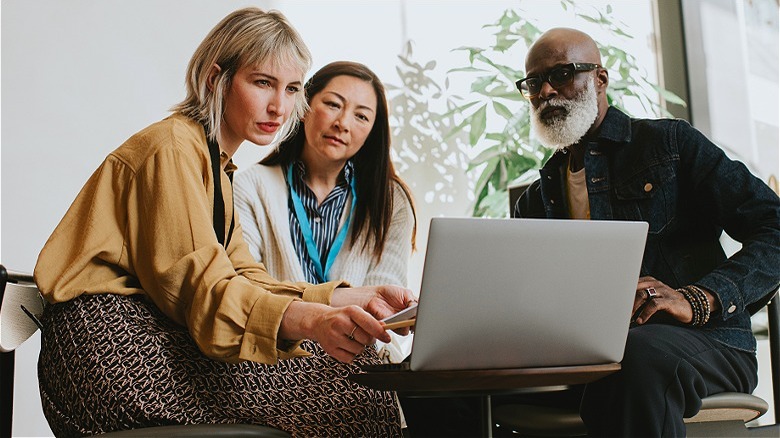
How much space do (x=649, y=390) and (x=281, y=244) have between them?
47.8 inches

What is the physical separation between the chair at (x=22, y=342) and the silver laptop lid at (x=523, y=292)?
1.14ft

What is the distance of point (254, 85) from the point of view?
1481 mm

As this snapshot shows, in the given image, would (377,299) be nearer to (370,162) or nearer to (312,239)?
(312,239)

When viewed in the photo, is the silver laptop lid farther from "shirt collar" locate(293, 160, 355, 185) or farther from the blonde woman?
"shirt collar" locate(293, 160, 355, 185)

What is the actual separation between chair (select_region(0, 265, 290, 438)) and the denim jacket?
1.03m

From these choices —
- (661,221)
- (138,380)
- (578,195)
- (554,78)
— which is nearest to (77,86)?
(554,78)

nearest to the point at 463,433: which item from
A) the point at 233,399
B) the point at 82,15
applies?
the point at 233,399

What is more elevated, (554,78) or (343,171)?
(554,78)

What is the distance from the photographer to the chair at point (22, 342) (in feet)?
3.82

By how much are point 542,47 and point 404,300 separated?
3.14 feet

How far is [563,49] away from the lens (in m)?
2.12

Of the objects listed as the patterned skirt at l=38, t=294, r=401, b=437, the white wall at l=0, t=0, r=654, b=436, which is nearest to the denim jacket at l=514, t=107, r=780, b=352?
the patterned skirt at l=38, t=294, r=401, b=437

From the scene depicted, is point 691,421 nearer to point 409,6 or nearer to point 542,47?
point 542,47

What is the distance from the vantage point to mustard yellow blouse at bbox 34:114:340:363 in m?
1.17
